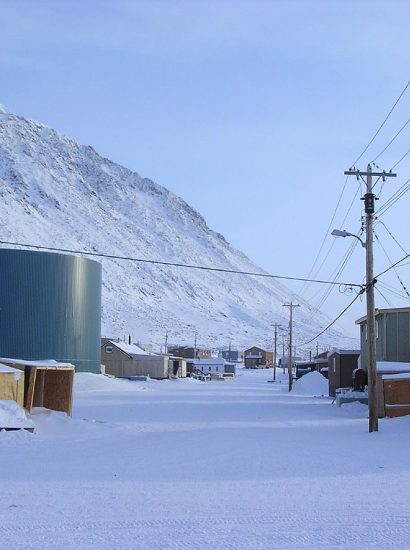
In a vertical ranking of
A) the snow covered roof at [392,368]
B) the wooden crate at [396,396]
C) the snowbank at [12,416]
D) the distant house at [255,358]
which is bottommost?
the snowbank at [12,416]

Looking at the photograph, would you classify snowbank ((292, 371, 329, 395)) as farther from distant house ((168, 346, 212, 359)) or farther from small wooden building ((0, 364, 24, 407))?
distant house ((168, 346, 212, 359))

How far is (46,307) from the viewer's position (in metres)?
51.5

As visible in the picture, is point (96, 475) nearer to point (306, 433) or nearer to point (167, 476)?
point (167, 476)

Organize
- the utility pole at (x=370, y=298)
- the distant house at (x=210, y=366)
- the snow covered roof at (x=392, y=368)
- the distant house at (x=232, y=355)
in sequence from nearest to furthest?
the utility pole at (x=370, y=298) → the snow covered roof at (x=392, y=368) → the distant house at (x=210, y=366) → the distant house at (x=232, y=355)

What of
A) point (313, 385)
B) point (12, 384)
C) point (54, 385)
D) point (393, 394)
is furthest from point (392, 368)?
point (313, 385)

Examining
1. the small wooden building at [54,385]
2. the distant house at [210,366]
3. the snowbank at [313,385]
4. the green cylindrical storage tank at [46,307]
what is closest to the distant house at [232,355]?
the distant house at [210,366]

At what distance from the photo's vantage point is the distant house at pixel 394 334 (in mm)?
35375

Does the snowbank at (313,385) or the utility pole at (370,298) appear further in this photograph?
the snowbank at (313,385)

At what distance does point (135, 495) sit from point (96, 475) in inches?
90.7

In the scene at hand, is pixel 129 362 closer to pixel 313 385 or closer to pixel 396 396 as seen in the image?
pixel 313 385

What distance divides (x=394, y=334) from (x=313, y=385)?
25375mm

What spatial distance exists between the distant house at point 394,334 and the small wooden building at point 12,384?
1901cm

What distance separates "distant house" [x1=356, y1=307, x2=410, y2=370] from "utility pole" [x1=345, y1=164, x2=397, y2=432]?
1074cm

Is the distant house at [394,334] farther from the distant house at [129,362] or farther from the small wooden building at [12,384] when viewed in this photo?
the distant house at [129,362]
